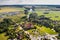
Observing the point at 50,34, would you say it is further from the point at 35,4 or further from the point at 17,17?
the point at 35,4

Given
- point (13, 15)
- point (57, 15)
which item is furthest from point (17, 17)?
point (57, 15)

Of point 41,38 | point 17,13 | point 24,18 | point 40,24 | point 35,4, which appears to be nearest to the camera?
point 41,38

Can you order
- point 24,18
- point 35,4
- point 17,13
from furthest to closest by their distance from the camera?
point 35,4, point 17,13, point 24,18

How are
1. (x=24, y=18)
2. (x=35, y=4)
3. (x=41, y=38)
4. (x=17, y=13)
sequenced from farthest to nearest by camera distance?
(x=35, y=4) < (x=17, y=13) < (x=24, y=18) < (x=41, y=38)

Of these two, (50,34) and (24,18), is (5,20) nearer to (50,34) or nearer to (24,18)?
(24,18)

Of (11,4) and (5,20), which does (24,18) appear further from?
(11,4)

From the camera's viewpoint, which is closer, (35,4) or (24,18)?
(24,18)

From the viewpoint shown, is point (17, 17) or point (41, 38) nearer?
point (41, 38)

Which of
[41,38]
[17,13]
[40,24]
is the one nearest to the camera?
[41,38]

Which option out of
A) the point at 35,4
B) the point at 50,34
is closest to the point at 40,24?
the point at 50,34
